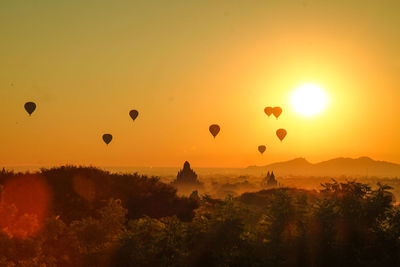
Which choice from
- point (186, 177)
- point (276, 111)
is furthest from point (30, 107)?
point (186, 177)

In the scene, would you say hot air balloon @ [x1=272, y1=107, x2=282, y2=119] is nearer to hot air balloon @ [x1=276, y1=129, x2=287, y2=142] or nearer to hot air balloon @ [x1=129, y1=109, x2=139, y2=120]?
hot air balloon @ [x1=276, y1=129, x2=287, y2=142]

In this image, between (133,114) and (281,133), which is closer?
(133,114)

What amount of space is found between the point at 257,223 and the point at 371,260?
2.54m

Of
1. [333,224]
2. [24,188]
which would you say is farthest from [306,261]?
[24,188]

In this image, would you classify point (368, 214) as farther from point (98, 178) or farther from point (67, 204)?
point (98, 178)

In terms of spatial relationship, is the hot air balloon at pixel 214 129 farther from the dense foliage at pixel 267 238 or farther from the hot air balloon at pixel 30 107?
the dense foliage at pixel 267 238

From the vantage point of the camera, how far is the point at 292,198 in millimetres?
10539

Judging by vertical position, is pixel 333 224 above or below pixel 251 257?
above

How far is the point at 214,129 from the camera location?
70500 mm

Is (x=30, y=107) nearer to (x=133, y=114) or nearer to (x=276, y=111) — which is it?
(x=133, y=114)

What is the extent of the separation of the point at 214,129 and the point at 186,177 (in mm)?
48731

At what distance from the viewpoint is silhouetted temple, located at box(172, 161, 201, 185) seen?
115 m

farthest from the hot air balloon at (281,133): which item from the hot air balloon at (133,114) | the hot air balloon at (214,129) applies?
the hot air balloon at (133,114)

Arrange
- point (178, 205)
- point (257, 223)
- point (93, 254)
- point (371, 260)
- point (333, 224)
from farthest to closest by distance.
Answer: point (178, 205), point (93, 254), point (257, 223), point (333, 224), point (371, 260)
